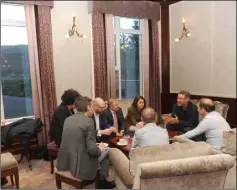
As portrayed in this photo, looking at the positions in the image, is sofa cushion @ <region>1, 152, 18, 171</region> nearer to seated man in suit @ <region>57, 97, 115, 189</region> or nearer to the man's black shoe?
seated man in suit @ <region>57, 97, 115, 189</region>

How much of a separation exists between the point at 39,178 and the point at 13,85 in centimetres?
141

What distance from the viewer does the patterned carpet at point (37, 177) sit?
235cm

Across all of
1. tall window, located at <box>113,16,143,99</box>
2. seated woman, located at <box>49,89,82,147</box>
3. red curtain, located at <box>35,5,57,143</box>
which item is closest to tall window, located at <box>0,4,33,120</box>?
red curtain, located at <box>35,5,57,143</box>

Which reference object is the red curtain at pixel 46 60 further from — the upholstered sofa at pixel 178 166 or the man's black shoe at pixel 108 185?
the upholstered sofa at pixel 178 166

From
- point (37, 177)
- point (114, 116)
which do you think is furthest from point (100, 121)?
point (37, 177)

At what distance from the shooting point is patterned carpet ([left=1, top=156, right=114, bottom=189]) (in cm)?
235

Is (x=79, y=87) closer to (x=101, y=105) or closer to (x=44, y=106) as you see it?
(x=44, y=106)

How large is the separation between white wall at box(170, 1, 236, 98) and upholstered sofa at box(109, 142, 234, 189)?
0.41 metres

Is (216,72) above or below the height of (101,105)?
above

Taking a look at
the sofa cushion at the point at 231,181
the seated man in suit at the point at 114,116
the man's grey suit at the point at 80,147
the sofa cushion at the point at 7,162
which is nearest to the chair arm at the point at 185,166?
the man's grey suit at the point at 80,147

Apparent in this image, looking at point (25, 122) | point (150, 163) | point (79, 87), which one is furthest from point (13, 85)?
point (150, 163)

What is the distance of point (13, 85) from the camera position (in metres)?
3.34

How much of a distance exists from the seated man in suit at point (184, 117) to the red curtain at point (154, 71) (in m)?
1.03

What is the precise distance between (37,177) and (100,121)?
0.89 m
